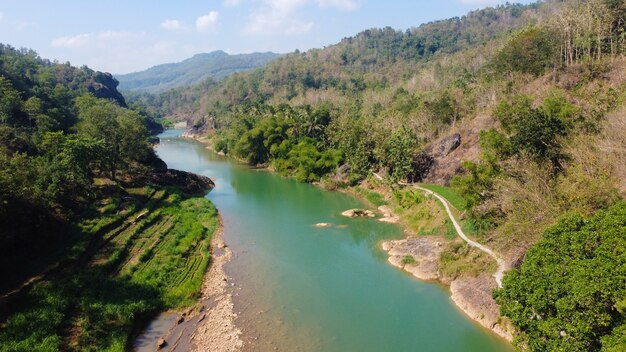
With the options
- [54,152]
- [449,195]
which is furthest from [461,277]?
[54,152]

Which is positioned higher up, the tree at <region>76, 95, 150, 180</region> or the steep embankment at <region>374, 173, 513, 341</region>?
the tree at <region>76, 95, 150, 180</region>

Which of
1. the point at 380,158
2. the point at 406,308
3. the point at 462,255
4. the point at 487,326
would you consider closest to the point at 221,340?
the point at 406,308

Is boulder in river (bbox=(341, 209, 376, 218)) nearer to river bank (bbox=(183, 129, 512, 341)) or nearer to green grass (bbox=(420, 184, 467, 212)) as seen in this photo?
river bank (bbox=(183, 129, 512, 341))

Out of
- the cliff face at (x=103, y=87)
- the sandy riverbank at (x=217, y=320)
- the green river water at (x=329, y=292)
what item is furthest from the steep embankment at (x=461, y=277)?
the cliff face at (x=103, y=87)

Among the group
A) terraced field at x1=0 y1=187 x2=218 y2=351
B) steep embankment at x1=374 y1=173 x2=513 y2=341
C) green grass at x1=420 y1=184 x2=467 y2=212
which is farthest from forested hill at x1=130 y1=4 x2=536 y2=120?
steep embankment at x1=374 y1=173 x2=513 y2=341

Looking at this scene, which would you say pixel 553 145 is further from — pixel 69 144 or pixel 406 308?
pixel 69 144

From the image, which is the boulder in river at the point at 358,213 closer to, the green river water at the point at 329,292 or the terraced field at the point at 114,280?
the green river water at the point at 329,292
